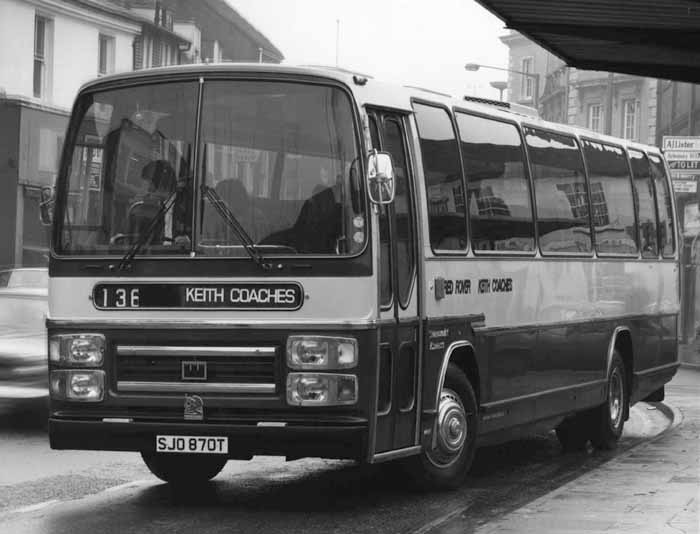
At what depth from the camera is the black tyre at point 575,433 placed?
15.3 metres

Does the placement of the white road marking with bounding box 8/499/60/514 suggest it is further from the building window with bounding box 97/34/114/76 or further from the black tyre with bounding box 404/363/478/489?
the building window with bounding box 97/34/114/76

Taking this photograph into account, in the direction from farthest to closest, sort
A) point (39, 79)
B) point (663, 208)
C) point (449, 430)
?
point (39, 79) < point (663, 208) < point (449, 430)

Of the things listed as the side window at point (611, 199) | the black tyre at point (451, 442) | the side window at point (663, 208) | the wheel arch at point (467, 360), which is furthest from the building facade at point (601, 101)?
the black tyre at point (451, 442)

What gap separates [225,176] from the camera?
10.5 m

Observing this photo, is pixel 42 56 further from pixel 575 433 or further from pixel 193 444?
pixel 193 444

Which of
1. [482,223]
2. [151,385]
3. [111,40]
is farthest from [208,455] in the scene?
[111,40]

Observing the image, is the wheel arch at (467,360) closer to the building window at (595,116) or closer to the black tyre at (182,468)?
the black tyre at (182,468)

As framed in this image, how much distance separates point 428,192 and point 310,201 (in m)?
1.39

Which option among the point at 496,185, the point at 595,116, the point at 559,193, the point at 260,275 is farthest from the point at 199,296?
the point at 595,116

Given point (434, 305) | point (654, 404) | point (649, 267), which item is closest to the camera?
point (434, 305)

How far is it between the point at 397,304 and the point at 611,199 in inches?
226

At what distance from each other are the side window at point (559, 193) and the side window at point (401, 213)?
276 centimetres

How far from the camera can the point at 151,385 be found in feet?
33.9

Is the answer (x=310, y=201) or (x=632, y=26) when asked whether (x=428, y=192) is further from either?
(x=632, y=26)
